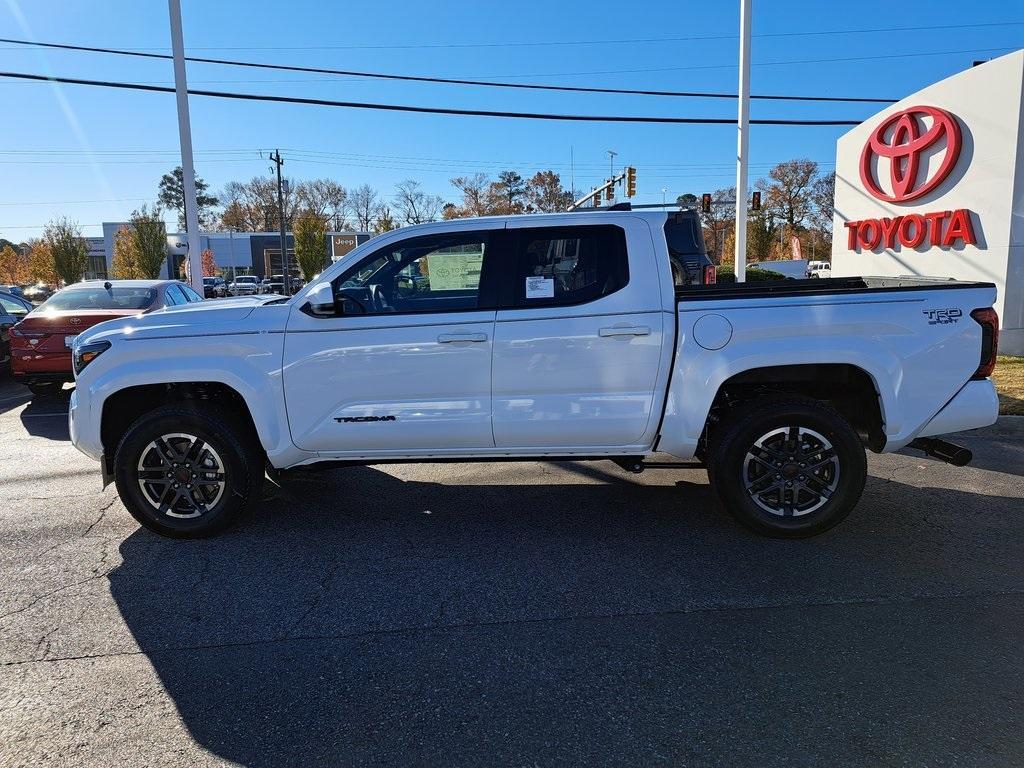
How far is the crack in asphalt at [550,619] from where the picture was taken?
3.30 meters

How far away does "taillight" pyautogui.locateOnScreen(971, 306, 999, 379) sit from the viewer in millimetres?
4172

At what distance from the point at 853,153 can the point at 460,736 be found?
1370 centimetres

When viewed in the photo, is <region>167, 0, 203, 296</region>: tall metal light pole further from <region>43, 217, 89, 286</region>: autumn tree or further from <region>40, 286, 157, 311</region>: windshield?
<region>43, 217, 89, 286</region>: autumn tree

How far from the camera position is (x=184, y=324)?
452 centimetres

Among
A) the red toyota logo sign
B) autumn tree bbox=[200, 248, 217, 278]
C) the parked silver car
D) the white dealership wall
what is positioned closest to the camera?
the white dealership wall

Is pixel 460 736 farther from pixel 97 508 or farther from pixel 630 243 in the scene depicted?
pixel 97 508

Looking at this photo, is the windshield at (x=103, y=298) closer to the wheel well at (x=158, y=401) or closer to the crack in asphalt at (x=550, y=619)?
the wheel well at (x=158, y=401)

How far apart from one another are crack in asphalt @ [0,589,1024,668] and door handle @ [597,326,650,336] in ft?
5.36

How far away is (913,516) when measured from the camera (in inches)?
193

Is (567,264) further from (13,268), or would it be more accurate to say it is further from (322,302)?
(13,268)

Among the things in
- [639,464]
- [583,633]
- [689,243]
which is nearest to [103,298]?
[639,464]

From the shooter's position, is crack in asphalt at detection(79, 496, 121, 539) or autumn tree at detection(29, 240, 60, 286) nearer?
crack in asphalt at detection(79, 496, 121, 539)

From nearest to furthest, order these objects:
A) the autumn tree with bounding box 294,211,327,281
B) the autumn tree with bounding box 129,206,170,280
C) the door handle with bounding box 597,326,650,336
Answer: the door handle with bounding box 597,326,650,336
the autumn tree with bounding box 129,206,170,280
the autumn tree with bounding box 294,211,327,281

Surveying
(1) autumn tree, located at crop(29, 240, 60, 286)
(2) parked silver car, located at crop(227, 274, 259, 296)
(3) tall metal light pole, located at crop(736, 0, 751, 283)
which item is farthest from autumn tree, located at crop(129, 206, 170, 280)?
(3) tall metal light pole, located at crop(736, 0, 751, 283)
